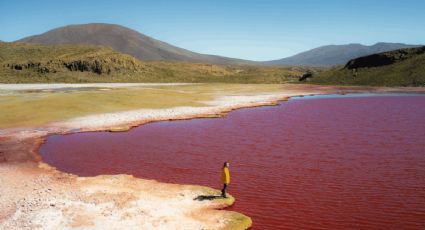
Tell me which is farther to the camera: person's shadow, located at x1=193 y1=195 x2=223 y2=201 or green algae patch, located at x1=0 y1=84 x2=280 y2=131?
green algae patch, located at x1=0 y1=84 x2=280 y2=131

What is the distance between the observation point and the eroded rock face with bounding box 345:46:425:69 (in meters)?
135

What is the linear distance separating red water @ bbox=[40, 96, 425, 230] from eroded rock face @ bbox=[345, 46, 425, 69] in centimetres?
9615

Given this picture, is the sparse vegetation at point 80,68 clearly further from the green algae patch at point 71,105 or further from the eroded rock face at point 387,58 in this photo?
the green algae patch at point 71,105

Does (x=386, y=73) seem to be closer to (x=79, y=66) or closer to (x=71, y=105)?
(x=71, y=105)

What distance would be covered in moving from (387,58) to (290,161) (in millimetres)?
126124

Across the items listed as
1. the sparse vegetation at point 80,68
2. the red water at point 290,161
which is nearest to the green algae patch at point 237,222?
the red water at point 290,161

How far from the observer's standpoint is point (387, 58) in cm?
13962

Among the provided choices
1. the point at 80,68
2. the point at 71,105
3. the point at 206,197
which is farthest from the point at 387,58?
the point at 206,197

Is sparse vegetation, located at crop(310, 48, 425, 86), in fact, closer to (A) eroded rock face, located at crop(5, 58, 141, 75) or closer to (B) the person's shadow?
(A) eroded rock face, located at crop(5, 58, 141, 75)

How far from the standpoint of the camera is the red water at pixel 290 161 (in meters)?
18.8

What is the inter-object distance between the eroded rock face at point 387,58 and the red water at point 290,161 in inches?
3785

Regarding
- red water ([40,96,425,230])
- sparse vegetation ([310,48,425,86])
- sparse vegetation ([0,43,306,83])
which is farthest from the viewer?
sparse vegetation ([0,43,306,83])

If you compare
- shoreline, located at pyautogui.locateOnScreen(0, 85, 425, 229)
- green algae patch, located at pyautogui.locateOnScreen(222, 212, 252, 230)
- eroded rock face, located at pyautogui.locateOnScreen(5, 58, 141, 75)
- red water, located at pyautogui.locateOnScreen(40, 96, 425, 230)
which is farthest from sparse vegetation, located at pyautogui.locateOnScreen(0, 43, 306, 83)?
green algae patch, located at pyautogui.locateOnScreen(222, 212, 252, 230)

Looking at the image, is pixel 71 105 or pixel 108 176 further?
pixel 71 105
